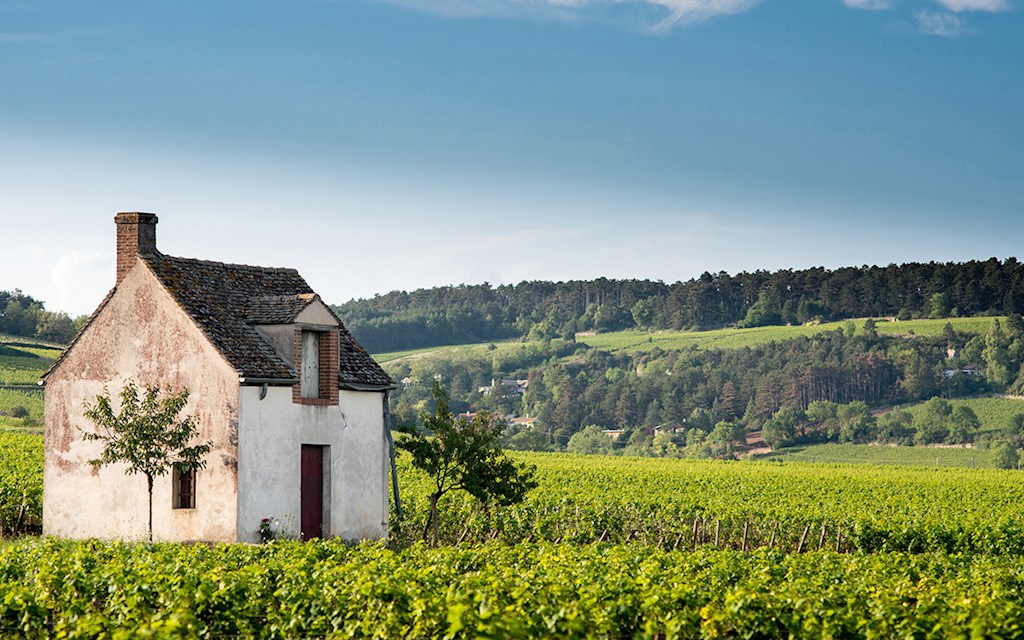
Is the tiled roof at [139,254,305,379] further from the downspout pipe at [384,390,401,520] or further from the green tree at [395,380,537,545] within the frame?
the green tree at [395,380,537,545]

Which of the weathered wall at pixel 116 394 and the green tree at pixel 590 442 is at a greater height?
the weathered wall at pixel 116 394

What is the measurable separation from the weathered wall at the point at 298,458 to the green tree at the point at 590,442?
113 meters

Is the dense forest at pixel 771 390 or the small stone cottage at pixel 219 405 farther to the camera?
the dense forest at pixel 771 390

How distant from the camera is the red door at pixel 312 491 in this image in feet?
101

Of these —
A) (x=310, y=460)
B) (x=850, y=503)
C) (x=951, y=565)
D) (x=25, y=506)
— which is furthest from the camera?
(x=850, y=503)

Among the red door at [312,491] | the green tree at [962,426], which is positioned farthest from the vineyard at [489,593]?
the green tree at [962,426]

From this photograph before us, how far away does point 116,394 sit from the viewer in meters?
30.2

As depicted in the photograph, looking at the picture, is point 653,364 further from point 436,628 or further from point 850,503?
point 436,628

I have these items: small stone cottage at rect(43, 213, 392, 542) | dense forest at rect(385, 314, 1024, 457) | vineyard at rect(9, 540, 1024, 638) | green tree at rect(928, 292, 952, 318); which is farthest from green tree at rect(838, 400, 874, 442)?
vineyard at rect(9, 540, 1024, 638)

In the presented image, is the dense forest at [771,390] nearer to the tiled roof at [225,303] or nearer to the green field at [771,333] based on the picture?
the green field at [771,333]

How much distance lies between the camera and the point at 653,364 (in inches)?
7072

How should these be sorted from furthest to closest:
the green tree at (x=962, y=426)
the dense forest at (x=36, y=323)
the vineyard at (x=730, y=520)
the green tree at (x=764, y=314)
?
the green tree at (x=764, y=314) → the green tree at (x=962, y=426) → the dense forest at (x=36, y=323) → the vineyard at (x=730, y=520)

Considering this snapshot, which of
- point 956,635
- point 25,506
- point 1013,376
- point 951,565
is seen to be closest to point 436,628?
point 956,635

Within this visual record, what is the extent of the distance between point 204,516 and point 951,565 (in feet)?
51.0
